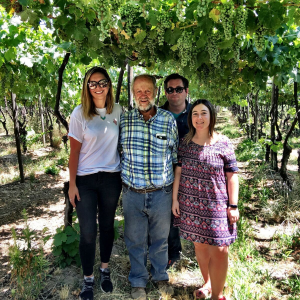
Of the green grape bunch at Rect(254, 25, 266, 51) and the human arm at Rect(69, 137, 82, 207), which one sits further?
the human arm at Rect(69, 137, 82, 207)

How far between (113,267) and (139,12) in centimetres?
236

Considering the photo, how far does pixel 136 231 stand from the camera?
7.47ft

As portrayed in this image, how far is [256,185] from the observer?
5.57 meters

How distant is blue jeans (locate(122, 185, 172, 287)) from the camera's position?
221 centimetres

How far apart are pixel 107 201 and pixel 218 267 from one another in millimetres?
1001

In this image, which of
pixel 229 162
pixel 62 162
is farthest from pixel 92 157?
pixel 62 162

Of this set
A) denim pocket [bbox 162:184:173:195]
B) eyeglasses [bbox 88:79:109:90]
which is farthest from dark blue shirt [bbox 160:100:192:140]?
eyeglasses [bbox 88:79:109:90]

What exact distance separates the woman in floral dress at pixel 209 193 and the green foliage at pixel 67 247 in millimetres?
1191

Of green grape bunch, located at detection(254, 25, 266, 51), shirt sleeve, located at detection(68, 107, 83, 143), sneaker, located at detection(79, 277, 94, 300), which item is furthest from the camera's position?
sneaker, located at detection(79, 277, 94, 300)

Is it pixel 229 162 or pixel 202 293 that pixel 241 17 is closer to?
pixel 229 162

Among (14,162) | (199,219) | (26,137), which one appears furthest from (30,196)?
(199,219)

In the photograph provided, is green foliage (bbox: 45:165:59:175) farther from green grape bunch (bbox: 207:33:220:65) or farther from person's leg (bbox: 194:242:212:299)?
green grape bunch (bbox: 207:33:220:65)

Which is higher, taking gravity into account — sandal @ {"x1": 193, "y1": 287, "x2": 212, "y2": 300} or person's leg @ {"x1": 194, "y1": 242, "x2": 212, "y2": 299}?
person's leg @ {"x1": 194, "y1": 242, "x2": 212, "y2": 299}

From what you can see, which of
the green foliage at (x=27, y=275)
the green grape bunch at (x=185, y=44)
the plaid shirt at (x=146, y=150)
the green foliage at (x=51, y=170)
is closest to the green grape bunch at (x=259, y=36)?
the green grape bunch at (x=185, y=44)
